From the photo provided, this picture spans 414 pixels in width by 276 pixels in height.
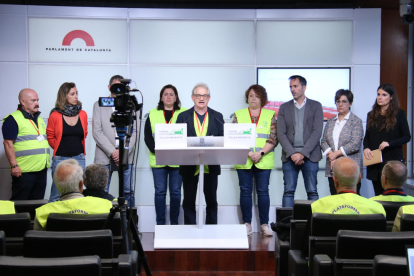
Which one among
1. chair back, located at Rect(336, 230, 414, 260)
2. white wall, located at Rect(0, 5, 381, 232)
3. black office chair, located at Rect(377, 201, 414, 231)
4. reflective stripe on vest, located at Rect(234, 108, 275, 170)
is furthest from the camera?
white wall, located at Rect(0, 5, 381, 232)

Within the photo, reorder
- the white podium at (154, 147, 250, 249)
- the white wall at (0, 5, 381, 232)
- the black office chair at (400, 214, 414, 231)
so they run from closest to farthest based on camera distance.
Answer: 1. the black office chair at (400, 214, 414, 231)
2. the white podium at (154, 147, 250, 249)
3. the white wall at (0, 5, 381, 232)

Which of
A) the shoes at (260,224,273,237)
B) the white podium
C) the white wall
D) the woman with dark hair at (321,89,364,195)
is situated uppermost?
the white wall

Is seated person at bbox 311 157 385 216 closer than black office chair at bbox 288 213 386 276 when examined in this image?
No

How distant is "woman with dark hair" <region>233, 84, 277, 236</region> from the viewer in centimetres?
504

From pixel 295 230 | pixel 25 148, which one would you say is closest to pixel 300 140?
pixel 295 230

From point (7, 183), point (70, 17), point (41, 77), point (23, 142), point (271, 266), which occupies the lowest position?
point (271, 266)

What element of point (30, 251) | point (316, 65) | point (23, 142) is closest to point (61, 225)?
point (30, 251)

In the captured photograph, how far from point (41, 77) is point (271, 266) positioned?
3634 mm

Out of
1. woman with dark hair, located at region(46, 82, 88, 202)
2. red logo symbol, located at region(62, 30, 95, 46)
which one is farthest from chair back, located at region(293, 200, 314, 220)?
red logo symbol, located at region(62, 30, 95, 46)

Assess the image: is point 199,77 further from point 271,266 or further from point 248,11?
point 271,266

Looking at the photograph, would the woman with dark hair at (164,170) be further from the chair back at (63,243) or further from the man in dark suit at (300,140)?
the chair back at (63,243)

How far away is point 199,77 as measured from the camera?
19.0 ft

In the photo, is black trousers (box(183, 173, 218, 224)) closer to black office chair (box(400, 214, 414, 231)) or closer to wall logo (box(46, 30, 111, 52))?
wall logo (box(46, 30, 111, 52))

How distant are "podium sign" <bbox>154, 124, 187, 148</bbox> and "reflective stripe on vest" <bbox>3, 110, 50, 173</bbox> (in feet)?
6.04
